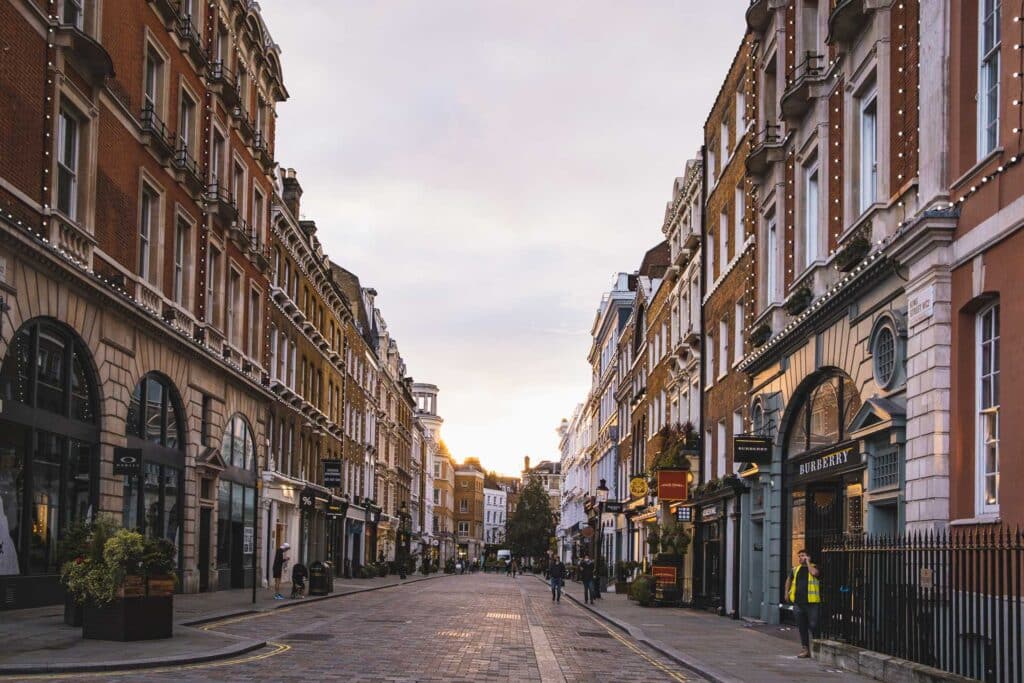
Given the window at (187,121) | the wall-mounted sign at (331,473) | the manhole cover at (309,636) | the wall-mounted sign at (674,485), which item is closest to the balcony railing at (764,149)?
the wall-mounted sign at (674,485)

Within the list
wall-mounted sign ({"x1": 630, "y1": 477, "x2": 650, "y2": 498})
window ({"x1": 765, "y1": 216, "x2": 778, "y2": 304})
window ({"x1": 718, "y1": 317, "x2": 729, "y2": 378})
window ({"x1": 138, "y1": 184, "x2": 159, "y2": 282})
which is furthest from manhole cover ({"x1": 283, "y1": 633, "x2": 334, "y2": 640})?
wall-mounted sign ({"x1": 630, "y1": 477, "x2": 650, "y2": 498})

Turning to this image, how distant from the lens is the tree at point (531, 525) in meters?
131

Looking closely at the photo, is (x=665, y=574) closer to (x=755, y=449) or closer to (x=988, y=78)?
(x=755, y=449)

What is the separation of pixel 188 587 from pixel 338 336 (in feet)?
98.9

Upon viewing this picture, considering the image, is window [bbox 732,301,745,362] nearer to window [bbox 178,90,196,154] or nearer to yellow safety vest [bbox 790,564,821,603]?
yellow safety vest [bbox 790,564,821,603]

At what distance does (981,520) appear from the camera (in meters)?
14.6

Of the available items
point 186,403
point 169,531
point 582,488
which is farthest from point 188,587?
point 582,488

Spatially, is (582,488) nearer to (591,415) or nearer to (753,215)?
(591,415)

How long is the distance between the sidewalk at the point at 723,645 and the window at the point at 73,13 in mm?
15817

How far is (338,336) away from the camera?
60.9 metres

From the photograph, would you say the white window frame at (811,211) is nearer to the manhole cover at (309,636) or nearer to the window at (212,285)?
the manhole cover at (309,636)

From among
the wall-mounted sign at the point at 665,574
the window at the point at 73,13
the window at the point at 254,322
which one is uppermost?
the window at the point at 73,13

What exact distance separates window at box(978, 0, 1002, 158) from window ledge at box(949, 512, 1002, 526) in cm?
454

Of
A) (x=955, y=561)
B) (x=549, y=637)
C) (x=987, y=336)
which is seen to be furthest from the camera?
(x=549, y=637)
